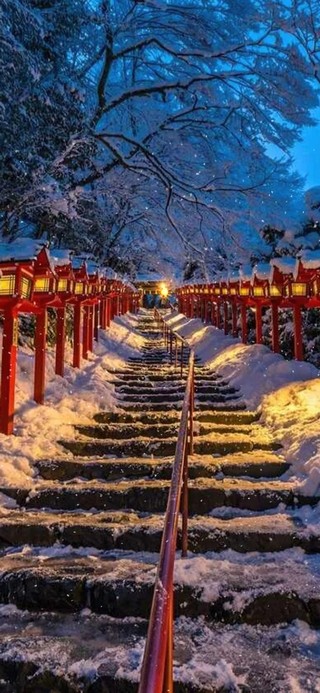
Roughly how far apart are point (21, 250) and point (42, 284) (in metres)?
1.17

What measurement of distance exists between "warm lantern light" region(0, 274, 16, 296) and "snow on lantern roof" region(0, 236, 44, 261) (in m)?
0.28

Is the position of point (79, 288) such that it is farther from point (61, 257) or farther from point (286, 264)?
point (286, 264)

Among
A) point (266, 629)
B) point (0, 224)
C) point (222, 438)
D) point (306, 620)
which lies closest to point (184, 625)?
point (266, 629)

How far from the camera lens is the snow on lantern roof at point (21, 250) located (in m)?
6.04

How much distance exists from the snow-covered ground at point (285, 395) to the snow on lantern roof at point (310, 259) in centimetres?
190

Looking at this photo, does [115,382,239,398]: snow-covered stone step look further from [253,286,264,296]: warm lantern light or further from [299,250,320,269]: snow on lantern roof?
[299,250,320,269]: snow on lantern roof

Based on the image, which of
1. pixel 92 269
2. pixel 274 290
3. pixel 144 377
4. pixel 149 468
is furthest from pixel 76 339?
pixel 149 468

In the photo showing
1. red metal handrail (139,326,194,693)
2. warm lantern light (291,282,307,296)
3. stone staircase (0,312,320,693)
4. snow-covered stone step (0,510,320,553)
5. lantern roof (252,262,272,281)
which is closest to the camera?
red metal handrail (139,326,194,693)

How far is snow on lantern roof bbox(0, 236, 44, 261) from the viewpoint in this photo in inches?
238

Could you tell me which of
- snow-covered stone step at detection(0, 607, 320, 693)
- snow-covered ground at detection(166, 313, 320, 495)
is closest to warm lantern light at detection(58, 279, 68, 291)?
snow-covered ground at detection(166, 313, 320, 495)

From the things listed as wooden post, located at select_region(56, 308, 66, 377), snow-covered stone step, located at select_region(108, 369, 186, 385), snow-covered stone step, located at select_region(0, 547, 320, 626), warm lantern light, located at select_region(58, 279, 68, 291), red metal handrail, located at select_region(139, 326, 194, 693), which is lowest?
snow-covered stone step, located at select_region(0, 547, 320, 626)

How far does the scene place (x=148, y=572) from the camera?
3689mm

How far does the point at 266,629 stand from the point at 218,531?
971 mm

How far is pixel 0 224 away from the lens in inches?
440
